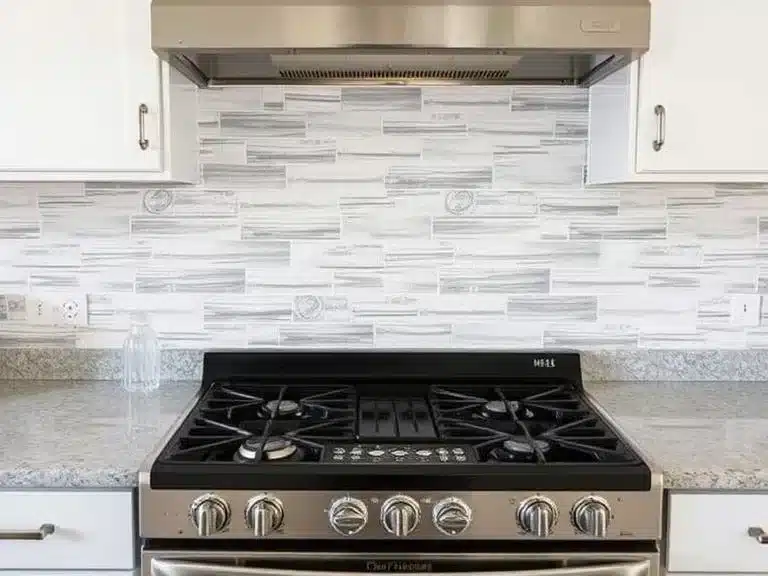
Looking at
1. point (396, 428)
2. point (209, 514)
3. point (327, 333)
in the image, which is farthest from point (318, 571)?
point (327, 333)

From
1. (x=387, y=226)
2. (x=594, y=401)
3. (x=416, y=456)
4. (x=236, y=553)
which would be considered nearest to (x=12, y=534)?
(x=236, y=553)

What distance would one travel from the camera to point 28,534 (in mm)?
1506

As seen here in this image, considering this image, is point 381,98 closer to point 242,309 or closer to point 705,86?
point 242,309

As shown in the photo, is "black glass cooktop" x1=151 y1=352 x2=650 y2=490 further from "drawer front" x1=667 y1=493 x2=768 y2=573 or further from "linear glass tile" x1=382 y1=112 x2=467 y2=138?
"linear glass tile" x1=382 y1=112 x2=467 y2=138

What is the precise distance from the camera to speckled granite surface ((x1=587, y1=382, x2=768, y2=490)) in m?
1.53

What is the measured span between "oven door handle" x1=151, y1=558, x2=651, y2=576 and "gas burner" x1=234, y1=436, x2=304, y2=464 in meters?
0.19

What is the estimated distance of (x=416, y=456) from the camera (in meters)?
1.58

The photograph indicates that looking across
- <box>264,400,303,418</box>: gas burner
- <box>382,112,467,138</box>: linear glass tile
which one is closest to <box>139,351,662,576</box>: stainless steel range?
<box>264,400,303,418</box>: gas burner

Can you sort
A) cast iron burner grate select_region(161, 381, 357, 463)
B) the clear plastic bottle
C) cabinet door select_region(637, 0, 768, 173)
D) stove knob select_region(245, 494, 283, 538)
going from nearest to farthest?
stove knob select_region(245, 494, 283, 538), cast iron burner grate select_region(161, 381, 357, 463), cabinet door select_region(637, 0, 768, 173), the clear plastic bottle

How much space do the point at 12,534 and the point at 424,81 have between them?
1372mm

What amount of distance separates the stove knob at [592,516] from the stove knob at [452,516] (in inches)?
7.6

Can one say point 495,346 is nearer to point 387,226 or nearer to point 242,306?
point 387,226

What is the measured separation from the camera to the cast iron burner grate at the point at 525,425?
5.30 feet

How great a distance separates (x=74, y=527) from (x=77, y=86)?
36.0 inches
